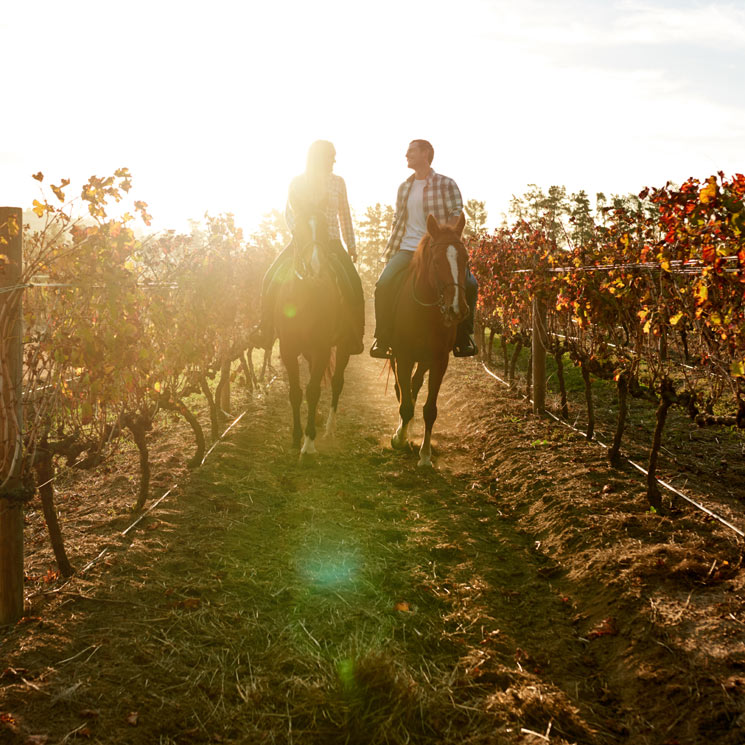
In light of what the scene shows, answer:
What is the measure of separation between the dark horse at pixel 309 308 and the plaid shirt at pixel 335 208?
0.27m

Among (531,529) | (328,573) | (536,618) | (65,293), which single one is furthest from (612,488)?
(65,293)

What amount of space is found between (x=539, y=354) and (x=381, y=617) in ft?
20.6

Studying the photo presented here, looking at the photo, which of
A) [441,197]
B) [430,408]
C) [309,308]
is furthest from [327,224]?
[430,408]

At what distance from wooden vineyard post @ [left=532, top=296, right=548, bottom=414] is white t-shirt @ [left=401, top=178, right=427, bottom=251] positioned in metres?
2.47

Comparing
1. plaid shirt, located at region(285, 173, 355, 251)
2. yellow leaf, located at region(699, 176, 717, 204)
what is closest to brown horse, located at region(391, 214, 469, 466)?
plaid shirt, located at region(285, 173, 355, 251)

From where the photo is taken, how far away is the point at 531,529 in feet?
16.9

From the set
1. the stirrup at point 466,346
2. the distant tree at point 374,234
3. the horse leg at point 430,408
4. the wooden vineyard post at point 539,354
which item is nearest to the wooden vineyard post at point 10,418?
the horse leg at point 430,408

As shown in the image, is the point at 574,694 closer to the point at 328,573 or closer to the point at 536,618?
the point at 536,618

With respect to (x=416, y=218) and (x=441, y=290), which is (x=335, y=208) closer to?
(x=416, y=218)

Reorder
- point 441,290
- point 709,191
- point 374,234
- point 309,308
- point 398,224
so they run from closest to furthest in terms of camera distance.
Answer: point 709,191, point 441,290, point 309,308, point 398,224, point 374,234

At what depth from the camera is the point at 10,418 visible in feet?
11.3

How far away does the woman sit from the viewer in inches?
264

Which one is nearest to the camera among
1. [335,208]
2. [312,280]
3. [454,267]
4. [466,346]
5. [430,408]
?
[454,267]

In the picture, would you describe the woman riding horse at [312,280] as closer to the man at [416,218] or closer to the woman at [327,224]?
the woman at [327,224]
